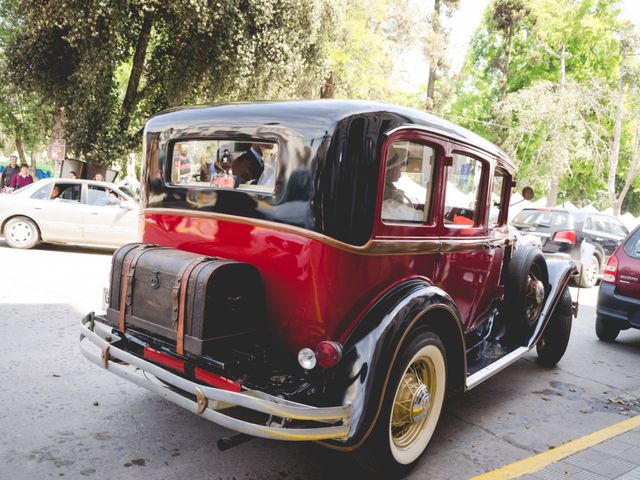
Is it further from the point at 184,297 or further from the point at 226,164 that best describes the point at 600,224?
the point at 184,297

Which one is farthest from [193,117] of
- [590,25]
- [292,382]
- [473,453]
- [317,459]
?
[590,25]

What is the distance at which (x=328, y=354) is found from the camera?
2.74 m

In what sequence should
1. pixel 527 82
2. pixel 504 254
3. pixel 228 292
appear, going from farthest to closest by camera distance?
pixel 527 82, pixel 504 254, pixel 228 292

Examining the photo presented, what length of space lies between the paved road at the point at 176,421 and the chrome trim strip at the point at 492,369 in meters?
0.44

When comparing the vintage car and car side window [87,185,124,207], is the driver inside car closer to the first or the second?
the vintage car

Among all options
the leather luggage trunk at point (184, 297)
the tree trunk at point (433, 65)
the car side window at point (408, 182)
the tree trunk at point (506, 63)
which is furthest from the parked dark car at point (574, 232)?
the tree trunk at point (506, 63)

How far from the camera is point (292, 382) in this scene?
285cm

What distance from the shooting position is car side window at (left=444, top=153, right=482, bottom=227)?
12.2ft

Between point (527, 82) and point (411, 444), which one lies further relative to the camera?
point (527, 82)

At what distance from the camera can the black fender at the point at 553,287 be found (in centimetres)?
467

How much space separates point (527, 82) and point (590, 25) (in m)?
6.02

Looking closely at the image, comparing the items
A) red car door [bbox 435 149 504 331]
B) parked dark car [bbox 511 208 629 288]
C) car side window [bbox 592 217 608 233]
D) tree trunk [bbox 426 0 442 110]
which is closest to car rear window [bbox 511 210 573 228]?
parked dark car [bbox 511 208 629 288]

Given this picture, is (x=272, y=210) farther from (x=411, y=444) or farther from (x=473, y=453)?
(x=473, y=453)

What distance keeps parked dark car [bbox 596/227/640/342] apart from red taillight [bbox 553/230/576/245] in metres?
4.75
